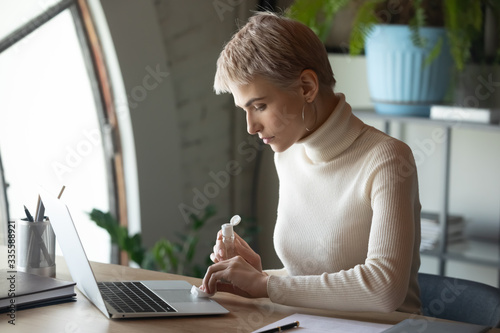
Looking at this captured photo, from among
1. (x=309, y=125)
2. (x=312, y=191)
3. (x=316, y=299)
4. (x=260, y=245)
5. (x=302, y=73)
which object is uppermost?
(x=302, y=73)

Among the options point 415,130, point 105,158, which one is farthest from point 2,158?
point 415,130

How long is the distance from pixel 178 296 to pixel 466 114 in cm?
194

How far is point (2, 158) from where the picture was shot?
292 centimetres

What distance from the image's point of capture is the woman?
5.15ft

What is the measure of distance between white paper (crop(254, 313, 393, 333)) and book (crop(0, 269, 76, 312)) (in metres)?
0.49

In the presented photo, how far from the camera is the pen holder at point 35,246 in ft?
5.68

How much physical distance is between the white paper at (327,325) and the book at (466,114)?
6.11ft

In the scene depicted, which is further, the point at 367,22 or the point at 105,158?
the point at 105,158

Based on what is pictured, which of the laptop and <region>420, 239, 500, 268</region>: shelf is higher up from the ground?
the laptop

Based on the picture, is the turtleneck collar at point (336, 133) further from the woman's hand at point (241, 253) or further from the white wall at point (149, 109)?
the white wall at point (149, 109)

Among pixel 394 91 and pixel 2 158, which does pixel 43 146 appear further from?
pixel 394 91

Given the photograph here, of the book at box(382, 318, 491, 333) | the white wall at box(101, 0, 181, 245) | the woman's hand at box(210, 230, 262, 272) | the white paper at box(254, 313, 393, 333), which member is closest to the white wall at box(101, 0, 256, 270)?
the white wall at box(101, 0, 181, 245)

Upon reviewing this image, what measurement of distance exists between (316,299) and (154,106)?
203 centimetres

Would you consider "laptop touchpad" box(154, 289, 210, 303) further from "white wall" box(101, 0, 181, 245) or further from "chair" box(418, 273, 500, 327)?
"white wall" box(101, 0, 181, 245)
